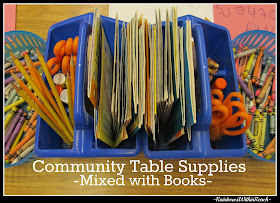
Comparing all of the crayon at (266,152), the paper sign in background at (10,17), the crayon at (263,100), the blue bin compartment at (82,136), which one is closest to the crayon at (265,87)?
the crayon at (263,100)

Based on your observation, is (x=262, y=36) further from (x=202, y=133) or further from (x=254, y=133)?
(x=202, y=133)

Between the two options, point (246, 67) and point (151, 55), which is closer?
point (151, 55)

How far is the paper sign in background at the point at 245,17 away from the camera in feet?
2.41

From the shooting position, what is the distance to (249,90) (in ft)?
2.12

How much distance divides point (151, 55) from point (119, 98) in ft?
0.26

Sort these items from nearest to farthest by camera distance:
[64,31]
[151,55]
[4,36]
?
[151,55], [64,31], [4,36]

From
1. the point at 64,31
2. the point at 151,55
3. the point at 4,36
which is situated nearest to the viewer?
the point at 151,55

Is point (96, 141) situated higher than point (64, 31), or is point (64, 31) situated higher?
point (64, 31)

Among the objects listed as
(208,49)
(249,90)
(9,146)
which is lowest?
(9,146)

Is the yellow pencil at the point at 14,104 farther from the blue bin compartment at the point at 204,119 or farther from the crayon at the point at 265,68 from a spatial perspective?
the crayon at the point at 265,68

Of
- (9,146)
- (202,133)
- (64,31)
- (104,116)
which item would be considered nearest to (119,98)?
(104,116)

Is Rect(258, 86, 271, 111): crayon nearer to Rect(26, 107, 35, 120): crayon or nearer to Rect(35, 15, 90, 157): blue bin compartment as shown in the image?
Rect(35, 15, 90, 157): blue bin compartment

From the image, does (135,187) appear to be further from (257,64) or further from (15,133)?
(257,64)

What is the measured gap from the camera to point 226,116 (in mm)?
442
